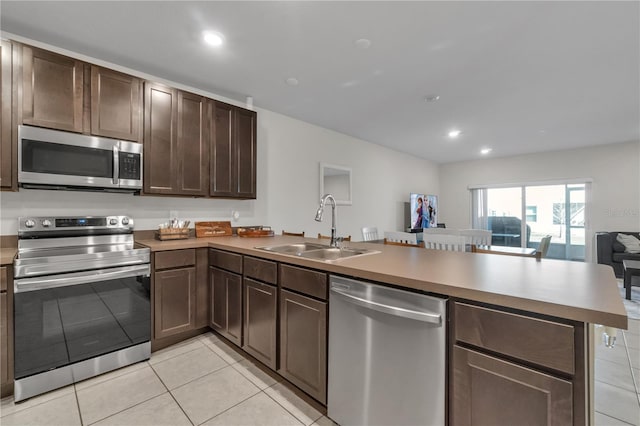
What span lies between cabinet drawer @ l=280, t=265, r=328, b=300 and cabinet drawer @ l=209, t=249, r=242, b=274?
532 mm

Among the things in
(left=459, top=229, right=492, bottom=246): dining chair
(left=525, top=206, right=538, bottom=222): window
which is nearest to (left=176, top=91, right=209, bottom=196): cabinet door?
(left=459, top=229, right=492, bottom=246): dining chair

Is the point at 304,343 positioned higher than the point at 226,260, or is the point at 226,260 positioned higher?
the point at 226,260

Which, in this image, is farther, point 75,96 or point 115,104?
point 115,104

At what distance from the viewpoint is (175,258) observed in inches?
92.3

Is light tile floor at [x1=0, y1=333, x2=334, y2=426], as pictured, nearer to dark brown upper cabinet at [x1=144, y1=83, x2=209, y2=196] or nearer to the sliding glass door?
dark brown upper cabinet at [x1=144, y1=83, x2=209, y2=196]

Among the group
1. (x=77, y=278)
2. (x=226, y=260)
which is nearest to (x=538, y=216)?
(x=226, y=260)

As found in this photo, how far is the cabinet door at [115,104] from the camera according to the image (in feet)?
7.23

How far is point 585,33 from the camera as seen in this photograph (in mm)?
2084

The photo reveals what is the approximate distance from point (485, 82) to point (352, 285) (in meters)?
2.69

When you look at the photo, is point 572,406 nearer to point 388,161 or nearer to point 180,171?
point 180,171

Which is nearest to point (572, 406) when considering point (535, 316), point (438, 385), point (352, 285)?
point (535, 316)

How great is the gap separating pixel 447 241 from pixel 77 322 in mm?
3174

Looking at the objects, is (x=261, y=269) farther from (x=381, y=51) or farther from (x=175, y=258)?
(x=381, y=51)

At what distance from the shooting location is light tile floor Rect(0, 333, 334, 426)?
160cm
